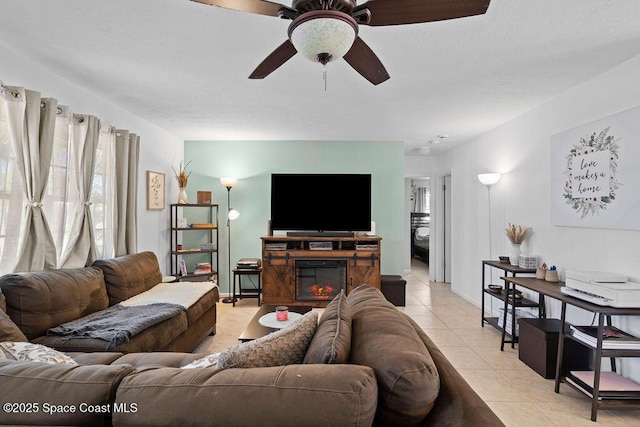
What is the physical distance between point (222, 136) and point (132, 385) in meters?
4.69

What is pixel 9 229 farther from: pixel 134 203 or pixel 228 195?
pixel 228 195

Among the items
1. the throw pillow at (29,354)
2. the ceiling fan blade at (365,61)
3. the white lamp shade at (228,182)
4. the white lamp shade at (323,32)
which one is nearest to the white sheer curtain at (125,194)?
the white lamp shade at (228,182)

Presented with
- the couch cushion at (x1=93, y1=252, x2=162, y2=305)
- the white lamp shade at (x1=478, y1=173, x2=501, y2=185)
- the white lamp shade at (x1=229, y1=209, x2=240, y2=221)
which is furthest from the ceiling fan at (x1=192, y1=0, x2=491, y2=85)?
the white lamp shade at (x1=229, y1=209, x2=240, y2=221)

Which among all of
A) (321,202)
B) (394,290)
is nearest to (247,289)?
(321,202)

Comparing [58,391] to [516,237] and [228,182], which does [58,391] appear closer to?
[516,237]

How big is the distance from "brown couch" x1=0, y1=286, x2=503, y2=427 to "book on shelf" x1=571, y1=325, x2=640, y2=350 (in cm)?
183

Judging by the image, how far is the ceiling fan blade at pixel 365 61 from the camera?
1.71 meters

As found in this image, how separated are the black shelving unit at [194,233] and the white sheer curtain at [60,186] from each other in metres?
1.15

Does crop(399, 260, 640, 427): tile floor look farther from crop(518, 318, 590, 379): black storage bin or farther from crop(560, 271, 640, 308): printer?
crop(560, 271, 640, 308): printer

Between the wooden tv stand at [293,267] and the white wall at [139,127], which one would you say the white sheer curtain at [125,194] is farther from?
the wooden tv stand at [293,267]

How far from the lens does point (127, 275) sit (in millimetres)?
3373

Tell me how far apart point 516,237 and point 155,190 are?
4.41 m

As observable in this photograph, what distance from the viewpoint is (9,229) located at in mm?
2490

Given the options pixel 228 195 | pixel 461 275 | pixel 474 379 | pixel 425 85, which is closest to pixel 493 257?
pixel 461 275
